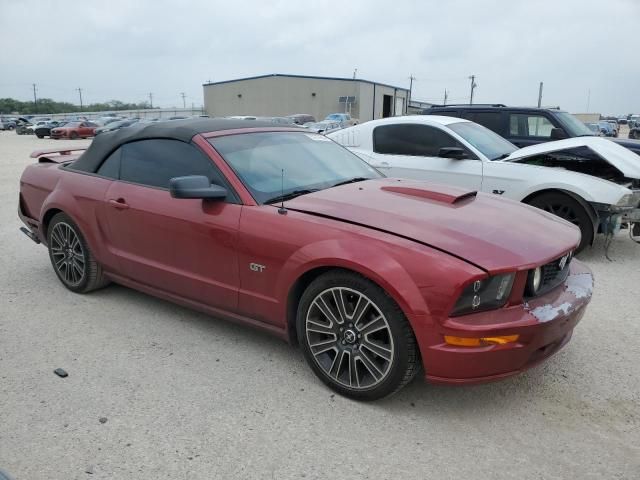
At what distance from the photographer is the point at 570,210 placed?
5.67m

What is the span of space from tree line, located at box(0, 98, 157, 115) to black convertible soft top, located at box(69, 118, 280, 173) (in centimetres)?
10568

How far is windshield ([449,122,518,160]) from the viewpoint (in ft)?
21.2

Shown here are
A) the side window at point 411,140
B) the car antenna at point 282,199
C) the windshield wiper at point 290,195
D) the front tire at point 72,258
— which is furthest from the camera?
the side window at point 411,140

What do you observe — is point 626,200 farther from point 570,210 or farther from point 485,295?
point 485,295

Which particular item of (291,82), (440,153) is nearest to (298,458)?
(440,153)

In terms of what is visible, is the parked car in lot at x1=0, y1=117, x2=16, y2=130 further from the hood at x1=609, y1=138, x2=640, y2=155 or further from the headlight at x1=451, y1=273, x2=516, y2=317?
the headlight at x1=451, y1=273, x2=516, y2=317

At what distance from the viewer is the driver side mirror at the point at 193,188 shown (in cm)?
317

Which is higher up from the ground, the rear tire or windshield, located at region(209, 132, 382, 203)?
windshield, located at region(209, 132, 382, 203)

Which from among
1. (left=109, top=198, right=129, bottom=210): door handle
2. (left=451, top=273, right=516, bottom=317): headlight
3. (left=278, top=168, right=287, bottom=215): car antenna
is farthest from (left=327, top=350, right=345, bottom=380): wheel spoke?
(left=109, top=198, right=129, bottom=210): door handle

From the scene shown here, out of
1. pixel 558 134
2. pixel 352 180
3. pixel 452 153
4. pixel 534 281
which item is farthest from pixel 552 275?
pixel 558 134

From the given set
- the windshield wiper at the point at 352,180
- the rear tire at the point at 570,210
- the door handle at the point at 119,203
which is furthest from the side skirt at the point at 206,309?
the rear tire at the point at 570,210

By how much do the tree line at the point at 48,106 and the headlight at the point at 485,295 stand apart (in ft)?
357

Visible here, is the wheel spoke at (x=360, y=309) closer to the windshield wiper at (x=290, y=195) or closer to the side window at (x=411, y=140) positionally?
the windshield wiper at (x=290, y=195)

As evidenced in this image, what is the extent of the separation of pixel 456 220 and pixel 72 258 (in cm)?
326
